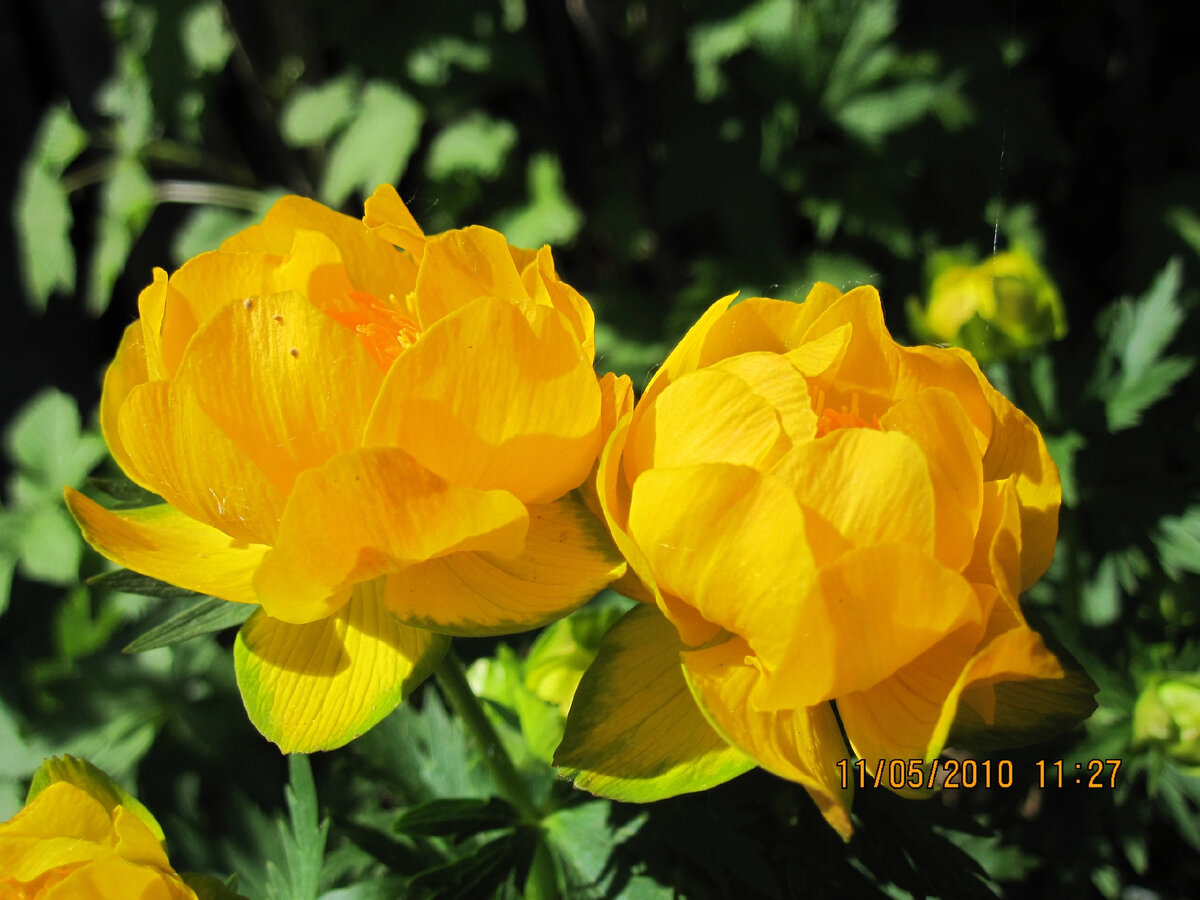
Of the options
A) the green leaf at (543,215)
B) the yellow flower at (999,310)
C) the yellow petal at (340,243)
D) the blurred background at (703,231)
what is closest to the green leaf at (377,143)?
the blurred background at (703,231)

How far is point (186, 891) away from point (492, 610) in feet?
0.83

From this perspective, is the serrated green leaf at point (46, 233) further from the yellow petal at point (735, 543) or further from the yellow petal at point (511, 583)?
the yellow petal at point (735, 543)

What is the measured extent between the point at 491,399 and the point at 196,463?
15 cm

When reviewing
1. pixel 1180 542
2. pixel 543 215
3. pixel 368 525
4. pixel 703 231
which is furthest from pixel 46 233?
pixel 1180 542

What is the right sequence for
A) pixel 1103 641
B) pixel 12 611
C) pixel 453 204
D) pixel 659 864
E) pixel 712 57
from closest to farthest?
pixel 659 864, pixel 1103 641, pixel 12 611, pixel 712 57, pixel 453 204

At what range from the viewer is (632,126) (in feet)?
6.06

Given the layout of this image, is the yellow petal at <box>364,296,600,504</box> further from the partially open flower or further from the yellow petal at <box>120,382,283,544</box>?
the partially open flower

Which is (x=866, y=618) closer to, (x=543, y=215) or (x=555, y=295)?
(x=555, y=295)

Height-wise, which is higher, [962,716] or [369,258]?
[369,258]

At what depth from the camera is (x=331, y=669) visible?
54 cm

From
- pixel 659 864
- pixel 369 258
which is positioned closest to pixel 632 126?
pixel 369 258

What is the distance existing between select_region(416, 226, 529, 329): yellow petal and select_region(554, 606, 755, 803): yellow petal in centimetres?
20

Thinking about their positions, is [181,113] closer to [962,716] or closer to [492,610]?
[492,610]

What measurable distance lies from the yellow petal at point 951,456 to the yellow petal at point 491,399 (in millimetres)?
163
